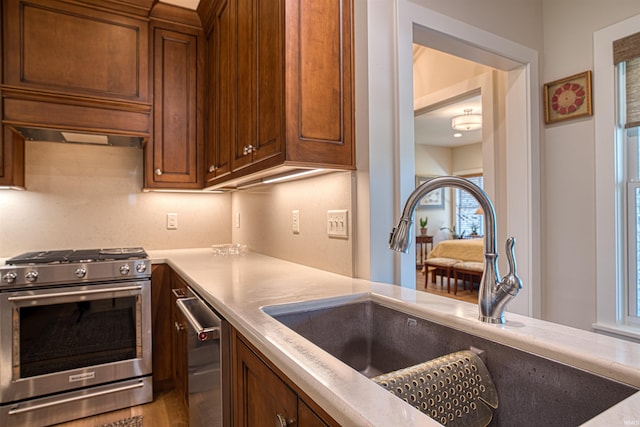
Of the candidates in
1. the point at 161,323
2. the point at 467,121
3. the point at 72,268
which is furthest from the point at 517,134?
the point at 467,121

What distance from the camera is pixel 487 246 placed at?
35.3 inches

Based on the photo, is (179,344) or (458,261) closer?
(179,344)

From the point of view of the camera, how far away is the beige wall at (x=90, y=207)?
2352 millimetres

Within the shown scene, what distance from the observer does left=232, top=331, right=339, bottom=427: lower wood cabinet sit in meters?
0.66

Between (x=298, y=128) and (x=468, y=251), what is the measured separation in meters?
4.73

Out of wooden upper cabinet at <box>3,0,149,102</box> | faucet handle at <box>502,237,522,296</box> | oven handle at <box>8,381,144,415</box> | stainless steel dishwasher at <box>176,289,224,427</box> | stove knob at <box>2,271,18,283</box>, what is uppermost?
wooden upper cabinet at <box>3,0,149,102</box>

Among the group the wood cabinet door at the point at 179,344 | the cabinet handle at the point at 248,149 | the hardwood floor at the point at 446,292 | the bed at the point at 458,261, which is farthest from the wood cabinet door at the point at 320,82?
the bed at the point at 458,261

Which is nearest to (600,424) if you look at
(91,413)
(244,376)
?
(244,376)

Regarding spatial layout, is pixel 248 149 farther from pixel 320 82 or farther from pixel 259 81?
pixel 320 82

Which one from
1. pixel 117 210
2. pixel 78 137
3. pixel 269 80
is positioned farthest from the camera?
pixel 117 210

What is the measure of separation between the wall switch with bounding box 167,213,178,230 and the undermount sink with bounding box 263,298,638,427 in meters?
2.01

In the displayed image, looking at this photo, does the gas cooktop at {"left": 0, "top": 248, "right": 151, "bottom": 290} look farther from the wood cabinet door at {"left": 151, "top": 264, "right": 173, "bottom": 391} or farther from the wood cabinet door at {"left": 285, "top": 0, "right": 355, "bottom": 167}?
the wood cabinet door at {"left": 285, "top": 0, "right": 355, "bottom": 167}

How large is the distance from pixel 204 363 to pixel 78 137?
1.90 metres

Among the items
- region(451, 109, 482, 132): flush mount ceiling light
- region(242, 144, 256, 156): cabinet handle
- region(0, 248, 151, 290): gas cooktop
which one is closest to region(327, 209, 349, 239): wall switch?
region(242, 144, 256, 156): cabinet handle
